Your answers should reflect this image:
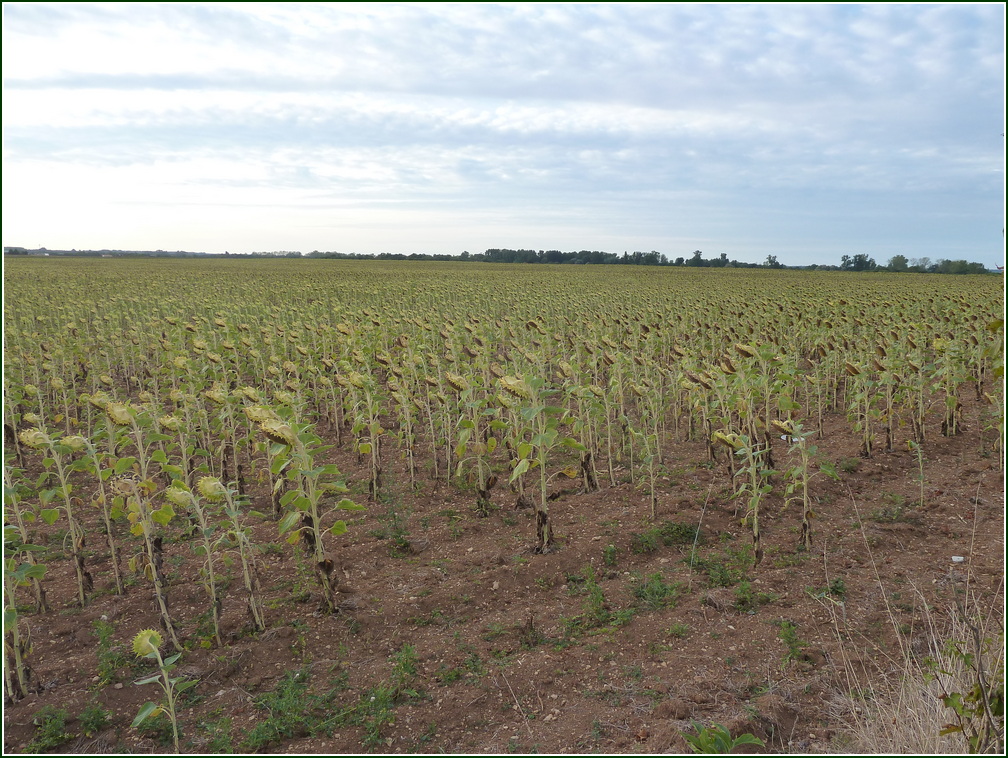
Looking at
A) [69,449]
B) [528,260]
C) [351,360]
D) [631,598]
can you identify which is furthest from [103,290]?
[528,260]

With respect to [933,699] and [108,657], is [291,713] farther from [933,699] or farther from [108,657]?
[933,699]

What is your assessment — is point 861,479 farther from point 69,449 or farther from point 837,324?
point 837,324

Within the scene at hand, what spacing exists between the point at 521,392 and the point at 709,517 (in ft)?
7.74

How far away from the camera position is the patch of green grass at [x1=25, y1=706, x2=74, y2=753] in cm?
334

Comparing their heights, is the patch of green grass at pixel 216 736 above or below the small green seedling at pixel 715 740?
below

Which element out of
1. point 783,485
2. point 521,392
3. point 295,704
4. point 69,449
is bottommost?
point 295,704

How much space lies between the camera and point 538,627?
169 inches

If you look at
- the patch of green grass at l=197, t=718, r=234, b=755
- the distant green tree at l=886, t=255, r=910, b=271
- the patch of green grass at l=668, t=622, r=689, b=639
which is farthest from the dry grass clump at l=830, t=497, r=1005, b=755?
the distant green tree at l=886, t=255, r=910, b=271

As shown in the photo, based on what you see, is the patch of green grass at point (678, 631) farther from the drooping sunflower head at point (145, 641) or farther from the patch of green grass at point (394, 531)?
the drooping sunflower head at point (145, 641)

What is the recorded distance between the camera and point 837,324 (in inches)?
595

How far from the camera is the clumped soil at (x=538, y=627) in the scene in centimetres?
340

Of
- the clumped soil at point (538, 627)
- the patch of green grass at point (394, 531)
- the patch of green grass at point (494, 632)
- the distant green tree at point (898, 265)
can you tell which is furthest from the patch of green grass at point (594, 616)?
the distant green tree at point (898, 265)

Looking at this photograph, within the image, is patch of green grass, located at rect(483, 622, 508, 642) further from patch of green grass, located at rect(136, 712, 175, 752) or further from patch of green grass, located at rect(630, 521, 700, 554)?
patch of green grass, located at rect(136, 712, 175, 752)

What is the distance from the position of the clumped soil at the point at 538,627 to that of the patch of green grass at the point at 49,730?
1.3 inches
